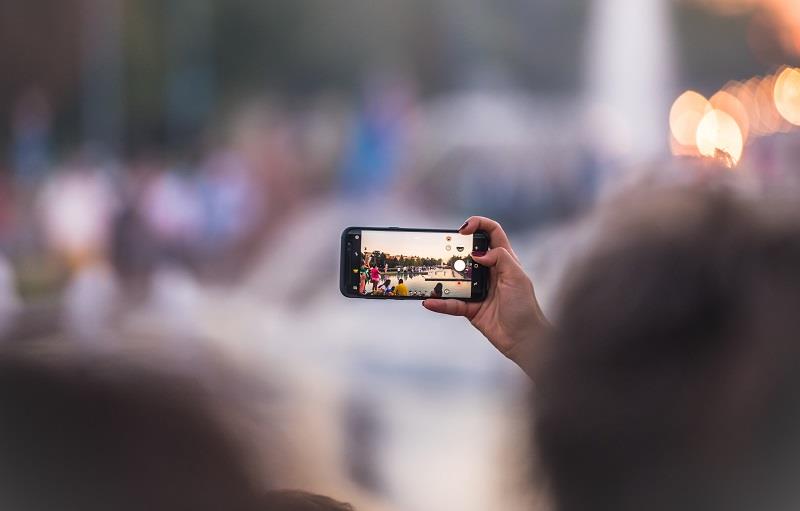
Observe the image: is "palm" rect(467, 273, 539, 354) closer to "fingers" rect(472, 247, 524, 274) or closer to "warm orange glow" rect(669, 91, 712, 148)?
"fingers" rect(472, 247, 524, 274)

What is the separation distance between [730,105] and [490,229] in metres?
1.07

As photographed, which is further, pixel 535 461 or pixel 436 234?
pixel 436 234

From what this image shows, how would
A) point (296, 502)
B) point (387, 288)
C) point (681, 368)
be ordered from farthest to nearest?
point (387, 288)
point (296, 502)
point (681, 368)

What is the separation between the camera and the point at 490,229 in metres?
0.80

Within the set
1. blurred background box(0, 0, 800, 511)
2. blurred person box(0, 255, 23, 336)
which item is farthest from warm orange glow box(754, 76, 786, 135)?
blurred person box(0, 255, 23, 336)

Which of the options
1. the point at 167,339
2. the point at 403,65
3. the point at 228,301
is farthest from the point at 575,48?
the point at 167,339

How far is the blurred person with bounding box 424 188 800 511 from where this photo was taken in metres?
0.43

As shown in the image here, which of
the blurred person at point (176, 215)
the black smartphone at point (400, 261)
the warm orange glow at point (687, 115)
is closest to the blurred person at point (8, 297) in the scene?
the blurred person at point (176, 215)

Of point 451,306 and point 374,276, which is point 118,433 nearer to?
point 374,276

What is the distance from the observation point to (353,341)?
169 centimetres

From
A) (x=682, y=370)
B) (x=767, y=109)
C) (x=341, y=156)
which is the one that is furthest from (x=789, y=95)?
(x=682, y=370)

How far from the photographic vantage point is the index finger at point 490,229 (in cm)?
77

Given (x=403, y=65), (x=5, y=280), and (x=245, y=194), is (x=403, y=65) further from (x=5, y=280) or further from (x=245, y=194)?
(x=5, y=280)

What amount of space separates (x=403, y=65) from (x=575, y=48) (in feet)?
1.23
